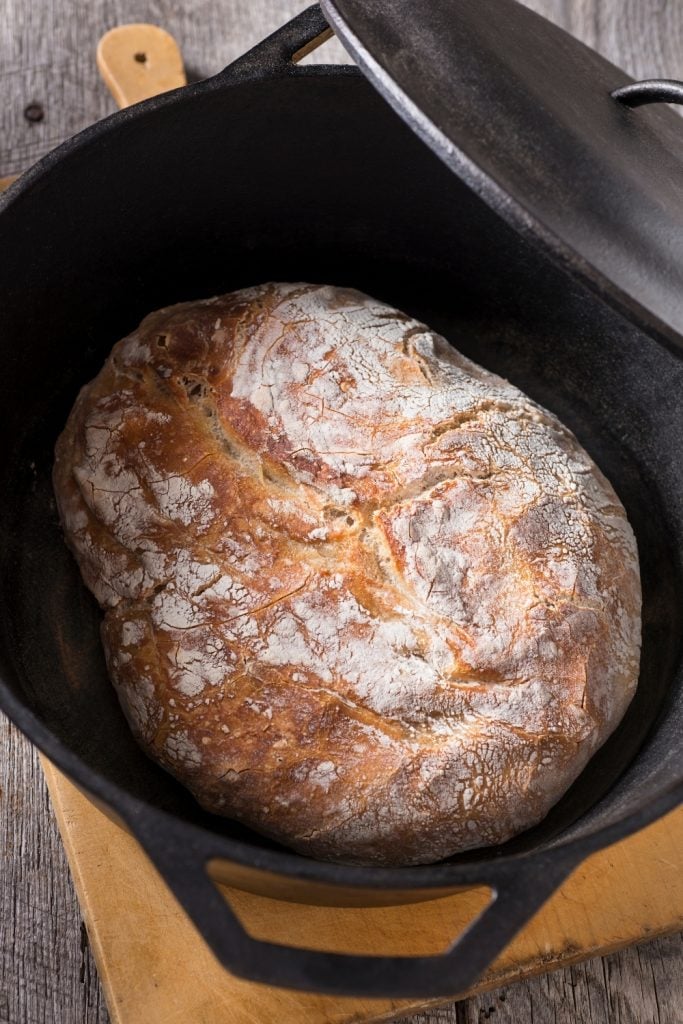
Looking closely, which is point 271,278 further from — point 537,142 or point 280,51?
point 537,142

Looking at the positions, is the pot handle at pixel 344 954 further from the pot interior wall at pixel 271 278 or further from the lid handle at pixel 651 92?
the lid handle at pixel 651 92

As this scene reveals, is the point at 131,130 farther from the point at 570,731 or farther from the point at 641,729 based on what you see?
the point at 641,729

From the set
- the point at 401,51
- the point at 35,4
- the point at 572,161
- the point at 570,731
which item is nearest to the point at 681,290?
the point at 572,161

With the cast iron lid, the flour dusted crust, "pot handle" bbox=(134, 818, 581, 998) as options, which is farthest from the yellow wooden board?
the cast iron lid

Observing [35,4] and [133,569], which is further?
[35,4]

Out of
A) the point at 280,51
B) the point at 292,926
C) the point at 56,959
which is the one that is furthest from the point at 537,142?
the point at 56,959

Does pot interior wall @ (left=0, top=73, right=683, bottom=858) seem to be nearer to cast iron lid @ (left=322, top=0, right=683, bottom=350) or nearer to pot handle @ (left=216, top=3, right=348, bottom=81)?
pot handle @ (left=216, top=3, right=348, bottom=81)
